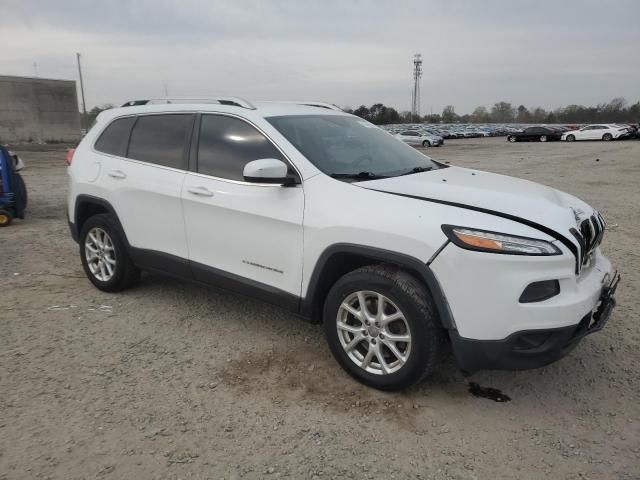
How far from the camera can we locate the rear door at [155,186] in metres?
4.20

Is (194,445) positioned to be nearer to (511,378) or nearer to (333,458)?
(333,458)

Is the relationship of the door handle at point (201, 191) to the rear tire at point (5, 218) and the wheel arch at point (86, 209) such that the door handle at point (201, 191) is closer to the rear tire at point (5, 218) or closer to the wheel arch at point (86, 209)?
the wheel arch at point (86, 209)

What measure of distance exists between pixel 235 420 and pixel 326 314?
0.86 metres

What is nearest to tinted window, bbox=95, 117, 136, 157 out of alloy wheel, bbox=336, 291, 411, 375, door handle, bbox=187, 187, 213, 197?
door handle, bbox=187, 187, 213, 197

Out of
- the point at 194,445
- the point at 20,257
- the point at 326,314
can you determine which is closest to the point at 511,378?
the point at 326,314

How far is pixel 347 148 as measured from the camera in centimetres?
395

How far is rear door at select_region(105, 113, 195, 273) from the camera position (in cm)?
420

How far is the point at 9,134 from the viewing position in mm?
32000

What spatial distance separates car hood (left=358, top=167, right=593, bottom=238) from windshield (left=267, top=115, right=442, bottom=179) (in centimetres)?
23

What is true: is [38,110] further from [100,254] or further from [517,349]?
[517,349]

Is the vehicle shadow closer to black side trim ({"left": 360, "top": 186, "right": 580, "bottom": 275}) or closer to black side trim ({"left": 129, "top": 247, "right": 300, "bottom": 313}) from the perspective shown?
black side trim ({"left": 129, "top": 247, "right": 300, "bottom": 313})

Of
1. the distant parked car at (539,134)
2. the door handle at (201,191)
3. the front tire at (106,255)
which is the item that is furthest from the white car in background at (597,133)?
the door handle at (201,191)

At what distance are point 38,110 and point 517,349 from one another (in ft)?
120

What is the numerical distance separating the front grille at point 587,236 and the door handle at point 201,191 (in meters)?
2.44
